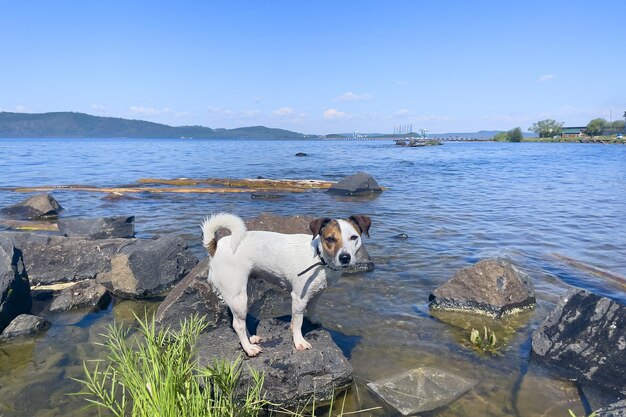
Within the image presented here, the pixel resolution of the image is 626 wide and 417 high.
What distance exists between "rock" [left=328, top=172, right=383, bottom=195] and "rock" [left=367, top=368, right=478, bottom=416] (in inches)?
601

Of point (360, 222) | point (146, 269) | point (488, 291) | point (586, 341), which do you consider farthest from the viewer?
point (146, 269)

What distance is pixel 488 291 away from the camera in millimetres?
6516

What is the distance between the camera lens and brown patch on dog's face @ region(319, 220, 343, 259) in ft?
13.2

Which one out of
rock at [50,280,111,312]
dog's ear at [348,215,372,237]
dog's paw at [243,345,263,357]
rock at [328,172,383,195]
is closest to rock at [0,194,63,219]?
rock at [50,280,111,312]

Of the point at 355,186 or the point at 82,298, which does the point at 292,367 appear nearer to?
the point at 82,298

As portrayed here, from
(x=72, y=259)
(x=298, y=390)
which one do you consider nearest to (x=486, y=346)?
(x=298, y=390)

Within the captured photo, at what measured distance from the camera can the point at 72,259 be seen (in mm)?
7848

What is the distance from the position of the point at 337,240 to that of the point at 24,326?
5.19 meters

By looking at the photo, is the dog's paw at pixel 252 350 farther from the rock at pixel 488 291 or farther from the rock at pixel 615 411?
the rock at pixel 488 291

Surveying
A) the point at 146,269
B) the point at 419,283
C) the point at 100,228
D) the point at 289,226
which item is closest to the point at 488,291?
the point at 419,283

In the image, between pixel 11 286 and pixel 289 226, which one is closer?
pixel 11 286

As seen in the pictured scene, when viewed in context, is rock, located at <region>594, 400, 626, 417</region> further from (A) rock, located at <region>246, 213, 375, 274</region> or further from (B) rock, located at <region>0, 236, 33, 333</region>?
(B) rock, located at <region>0, 236, 33, 333</region>

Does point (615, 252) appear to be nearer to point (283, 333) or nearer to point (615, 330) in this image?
point (615, 330)

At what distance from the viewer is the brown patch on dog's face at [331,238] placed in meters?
4.03
